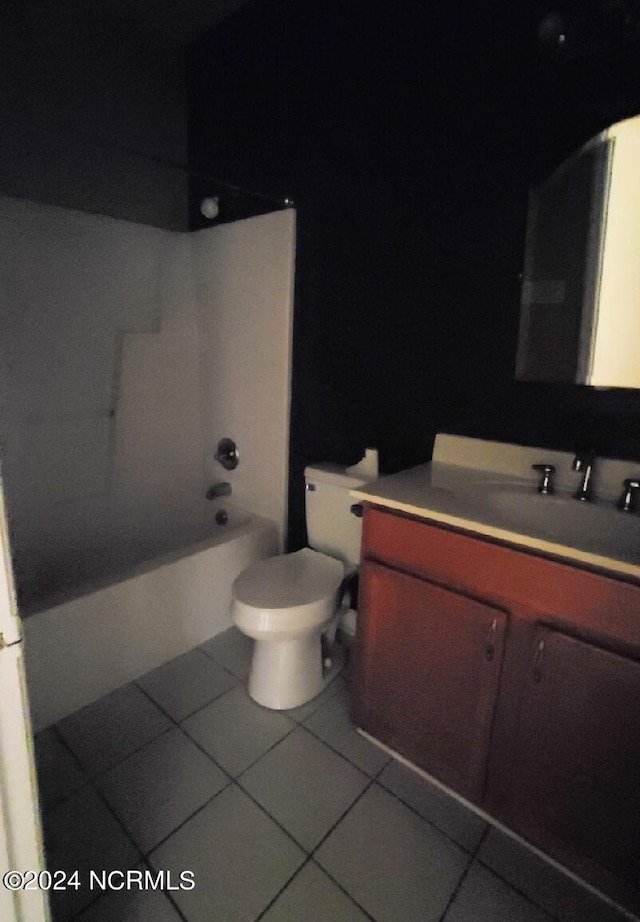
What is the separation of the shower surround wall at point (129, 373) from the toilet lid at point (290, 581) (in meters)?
0.41

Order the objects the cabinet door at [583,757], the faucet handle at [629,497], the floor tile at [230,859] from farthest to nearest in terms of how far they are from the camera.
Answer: the faucet handle at [629,497] < the floor tile at [230,859] < the cabinet door at [583,757]

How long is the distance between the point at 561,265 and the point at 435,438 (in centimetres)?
64

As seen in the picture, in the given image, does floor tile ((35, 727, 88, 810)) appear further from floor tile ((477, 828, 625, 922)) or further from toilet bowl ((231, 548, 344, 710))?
floor tile ((477, 828, 625, 922))

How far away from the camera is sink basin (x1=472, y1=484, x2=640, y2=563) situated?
1.04m

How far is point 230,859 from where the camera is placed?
1094 millimetres

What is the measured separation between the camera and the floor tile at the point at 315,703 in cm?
153

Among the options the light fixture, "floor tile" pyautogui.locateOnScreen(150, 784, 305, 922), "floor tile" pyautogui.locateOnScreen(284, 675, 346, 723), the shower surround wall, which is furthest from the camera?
the light fixture

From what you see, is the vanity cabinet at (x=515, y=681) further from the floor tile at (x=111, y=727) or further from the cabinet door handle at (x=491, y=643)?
the floor tile at (x=111, y=727)

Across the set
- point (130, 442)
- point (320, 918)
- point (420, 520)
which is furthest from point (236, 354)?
point (320, 918)

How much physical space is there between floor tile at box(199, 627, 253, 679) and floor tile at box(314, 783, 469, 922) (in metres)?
0.68

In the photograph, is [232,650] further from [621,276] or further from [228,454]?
[621,276]

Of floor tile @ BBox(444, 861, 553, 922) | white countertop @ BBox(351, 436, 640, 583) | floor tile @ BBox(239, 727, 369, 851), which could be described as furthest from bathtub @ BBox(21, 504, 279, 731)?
floor tile @ BBox(444, 861, 553, 922)

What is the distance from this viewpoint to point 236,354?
2.13 m

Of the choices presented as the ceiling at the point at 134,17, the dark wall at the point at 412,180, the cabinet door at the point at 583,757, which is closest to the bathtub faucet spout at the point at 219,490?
the dark wall at the point at 412,180
